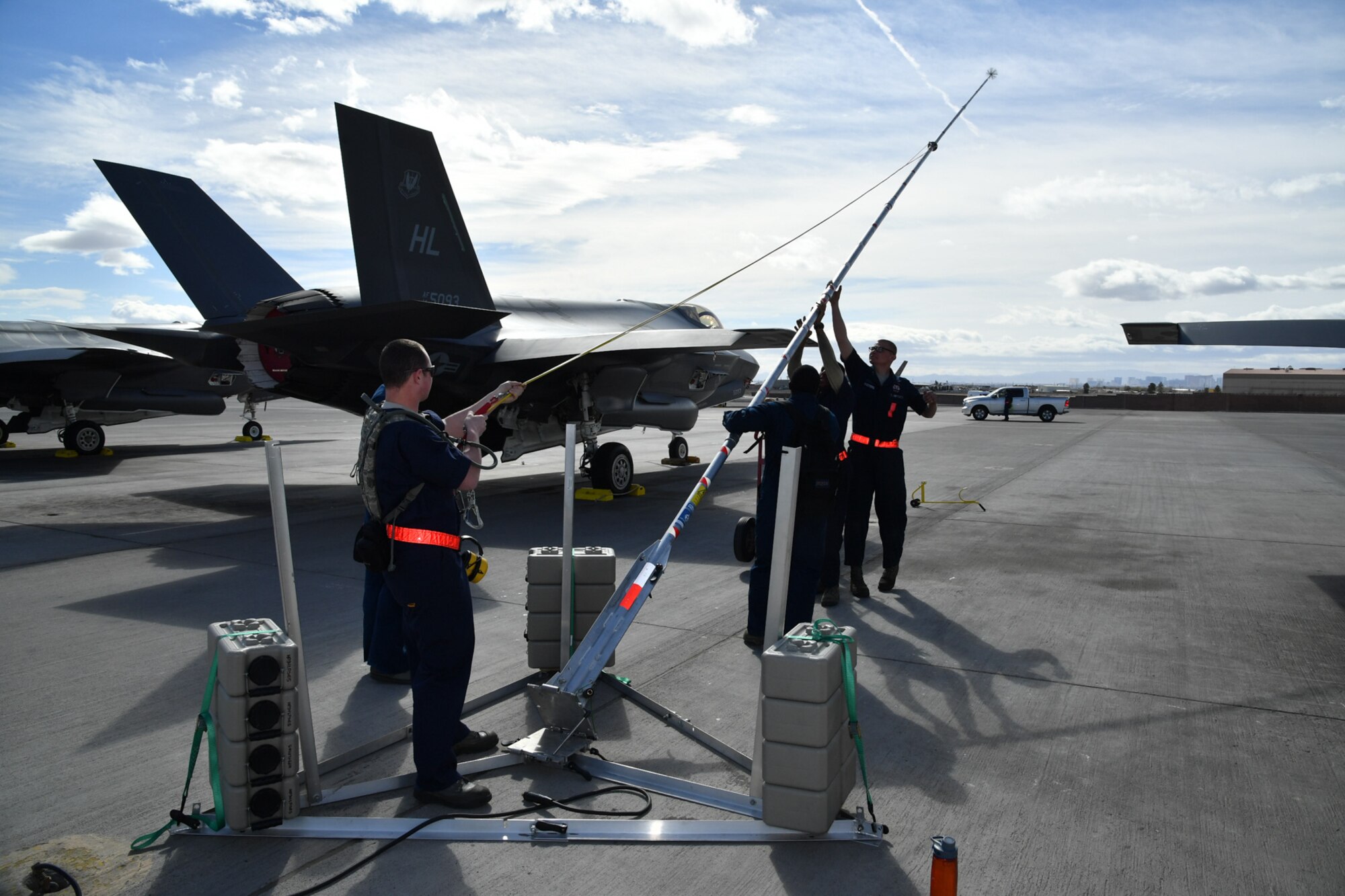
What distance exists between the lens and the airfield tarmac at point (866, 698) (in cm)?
330

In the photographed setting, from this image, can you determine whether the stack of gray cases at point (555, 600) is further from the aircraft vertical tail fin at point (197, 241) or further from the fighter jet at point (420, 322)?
the aircraft vertical tail fin at point (197, 241)

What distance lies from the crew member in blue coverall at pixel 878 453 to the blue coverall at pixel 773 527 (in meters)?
1.62

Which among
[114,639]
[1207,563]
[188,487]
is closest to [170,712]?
[114,639]

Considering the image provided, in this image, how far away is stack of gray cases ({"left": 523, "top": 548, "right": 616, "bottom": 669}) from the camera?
16.7 feet

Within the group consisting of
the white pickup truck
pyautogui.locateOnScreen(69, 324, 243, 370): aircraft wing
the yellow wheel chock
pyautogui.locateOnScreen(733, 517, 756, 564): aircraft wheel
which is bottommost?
the yellow wheel chock

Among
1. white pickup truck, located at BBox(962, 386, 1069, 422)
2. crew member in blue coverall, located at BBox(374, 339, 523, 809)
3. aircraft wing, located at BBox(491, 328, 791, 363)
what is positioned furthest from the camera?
white pickup truck, located at BBox(962, 386, 1069, 422)

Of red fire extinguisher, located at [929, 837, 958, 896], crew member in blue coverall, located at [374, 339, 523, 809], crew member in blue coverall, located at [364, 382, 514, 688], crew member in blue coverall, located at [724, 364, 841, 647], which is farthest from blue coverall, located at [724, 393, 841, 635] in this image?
red fire extinguisher, located at [929, 837, 958, 896]

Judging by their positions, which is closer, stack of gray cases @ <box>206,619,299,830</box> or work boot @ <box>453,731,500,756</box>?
stack of gray cases @ <box>206,619,299,830</box>

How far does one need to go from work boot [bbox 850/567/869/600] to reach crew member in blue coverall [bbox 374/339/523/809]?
14.4ft

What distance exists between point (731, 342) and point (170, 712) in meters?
7.59

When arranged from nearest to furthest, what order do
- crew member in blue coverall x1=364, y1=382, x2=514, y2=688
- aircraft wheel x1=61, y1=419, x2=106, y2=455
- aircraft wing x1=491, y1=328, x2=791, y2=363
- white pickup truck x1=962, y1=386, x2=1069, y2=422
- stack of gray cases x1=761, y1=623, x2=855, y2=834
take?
1. stack of gray cases x1=761, y1=623, x2=855, y2=834
2. crew member in blue coverall x1=364, y1=382, x2=514, y2=688
3. aircraft wing x1=491, y1=328, x2=791, y2=363
4. aircraft wheel x1=61, y1=419, x2=106, y2=455
5. white pickup truck x1=962, y1=386, x2=1069, y2=422

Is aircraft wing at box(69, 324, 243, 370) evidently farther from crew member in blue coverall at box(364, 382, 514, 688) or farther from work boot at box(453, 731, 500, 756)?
work boot at box(453, 731, 500, 756)

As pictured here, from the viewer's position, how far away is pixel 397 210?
35.8 ft

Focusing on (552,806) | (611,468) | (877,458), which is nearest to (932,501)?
(611,468)
